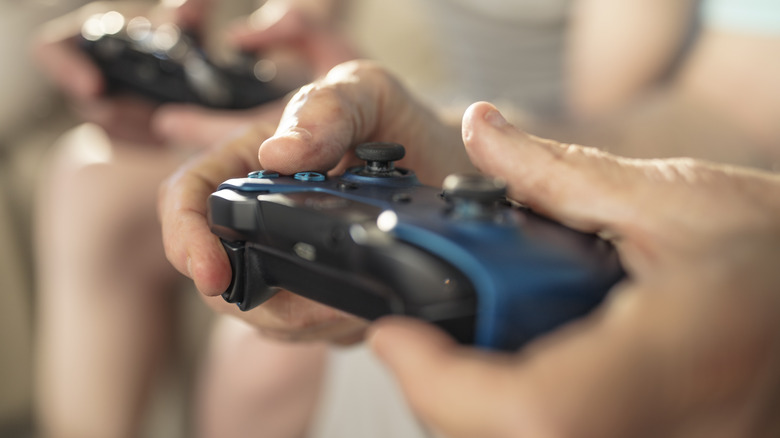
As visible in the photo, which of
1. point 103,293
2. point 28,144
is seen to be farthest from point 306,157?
point 28,144

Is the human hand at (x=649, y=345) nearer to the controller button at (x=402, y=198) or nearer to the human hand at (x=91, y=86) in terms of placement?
the controller button at (x=402, y=198)

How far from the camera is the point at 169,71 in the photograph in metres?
0.72

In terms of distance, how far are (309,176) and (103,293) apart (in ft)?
1.71

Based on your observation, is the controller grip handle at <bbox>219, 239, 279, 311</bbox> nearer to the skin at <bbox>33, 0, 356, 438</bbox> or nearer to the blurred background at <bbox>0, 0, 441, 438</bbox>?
the skin at <bbox>33, 0, 356, 438</bbox>

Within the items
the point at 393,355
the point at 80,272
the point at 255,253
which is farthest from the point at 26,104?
the point at 393,355

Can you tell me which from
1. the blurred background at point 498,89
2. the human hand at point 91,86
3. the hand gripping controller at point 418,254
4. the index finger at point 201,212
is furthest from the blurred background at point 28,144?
the hand gripping controller at point 418,254

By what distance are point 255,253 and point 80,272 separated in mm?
539

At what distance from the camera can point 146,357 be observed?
81 centimetres

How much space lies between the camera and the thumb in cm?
29

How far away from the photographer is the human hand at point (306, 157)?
350mm

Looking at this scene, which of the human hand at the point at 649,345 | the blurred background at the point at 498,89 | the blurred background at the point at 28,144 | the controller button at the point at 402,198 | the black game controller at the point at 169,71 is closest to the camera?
the human hand at the point at 649,345

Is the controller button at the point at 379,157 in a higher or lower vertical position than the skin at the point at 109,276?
higher

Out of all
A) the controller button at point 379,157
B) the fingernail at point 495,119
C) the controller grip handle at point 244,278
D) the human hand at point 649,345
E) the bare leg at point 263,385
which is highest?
the fingernail at point 495,119

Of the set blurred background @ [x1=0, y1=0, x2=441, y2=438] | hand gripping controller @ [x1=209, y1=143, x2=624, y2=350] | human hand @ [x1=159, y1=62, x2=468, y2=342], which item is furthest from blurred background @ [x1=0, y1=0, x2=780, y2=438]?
hand gripping controller @ [x1=209, y1=143, x2=624, y2=350]
